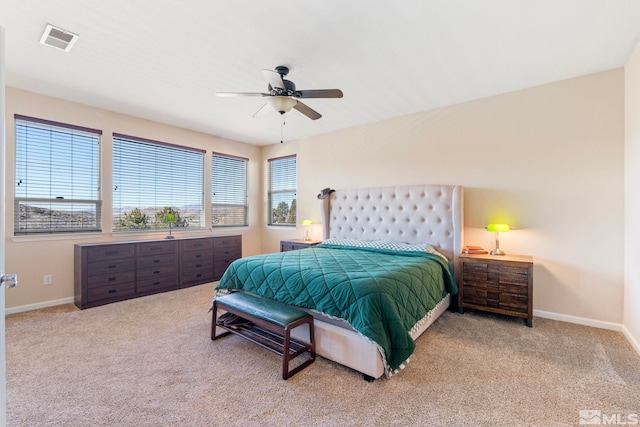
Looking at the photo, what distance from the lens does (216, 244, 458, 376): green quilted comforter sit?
209 centimetres

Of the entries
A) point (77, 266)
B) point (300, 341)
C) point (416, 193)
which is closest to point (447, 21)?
point (416, 193)

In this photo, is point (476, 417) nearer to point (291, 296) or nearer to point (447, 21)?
point (291, 296)

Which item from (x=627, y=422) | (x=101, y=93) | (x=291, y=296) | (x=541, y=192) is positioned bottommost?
(x=627, y=422)

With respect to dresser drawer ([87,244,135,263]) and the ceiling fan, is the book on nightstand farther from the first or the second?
dresser drawer ([87,244,135,263])

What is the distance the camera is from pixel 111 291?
382cm

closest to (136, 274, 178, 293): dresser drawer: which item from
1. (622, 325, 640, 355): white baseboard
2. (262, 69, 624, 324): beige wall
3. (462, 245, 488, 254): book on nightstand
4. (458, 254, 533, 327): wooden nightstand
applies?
(262, 69, 624, 324): beige wall

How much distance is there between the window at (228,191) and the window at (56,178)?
1.85 meters

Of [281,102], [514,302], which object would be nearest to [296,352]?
[281,102]

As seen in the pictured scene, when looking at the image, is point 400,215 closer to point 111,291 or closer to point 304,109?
point 304,109

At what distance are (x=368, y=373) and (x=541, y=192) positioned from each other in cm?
291

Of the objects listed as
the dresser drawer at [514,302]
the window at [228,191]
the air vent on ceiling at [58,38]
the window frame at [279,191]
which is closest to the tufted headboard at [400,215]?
the dresser drawer at [514,302]

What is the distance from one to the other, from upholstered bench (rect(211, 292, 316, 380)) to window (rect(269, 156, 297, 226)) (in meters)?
3.22

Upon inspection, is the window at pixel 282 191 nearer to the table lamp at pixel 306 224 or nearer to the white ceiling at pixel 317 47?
the table lamp at pixel 306 224

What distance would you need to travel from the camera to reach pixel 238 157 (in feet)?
19.4
